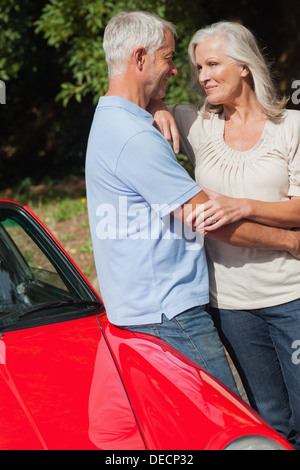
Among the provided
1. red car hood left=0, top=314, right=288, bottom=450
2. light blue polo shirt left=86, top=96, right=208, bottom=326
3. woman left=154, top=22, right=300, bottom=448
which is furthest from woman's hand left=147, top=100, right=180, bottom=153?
red car hood left=0, top=314, right=288, bottom=450

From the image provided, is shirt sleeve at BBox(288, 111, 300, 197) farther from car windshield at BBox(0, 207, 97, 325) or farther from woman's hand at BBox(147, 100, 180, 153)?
car windshield at BBox(0, 207, 97, 325)

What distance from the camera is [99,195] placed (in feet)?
7.06

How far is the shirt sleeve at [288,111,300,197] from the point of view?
2.37 m

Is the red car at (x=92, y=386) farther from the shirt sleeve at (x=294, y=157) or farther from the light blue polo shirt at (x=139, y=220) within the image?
the shirt sleeve at (x=294, y=157)

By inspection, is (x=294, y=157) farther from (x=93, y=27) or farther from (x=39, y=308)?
(x=93, y=27)

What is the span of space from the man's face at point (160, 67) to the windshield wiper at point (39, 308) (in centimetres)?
95

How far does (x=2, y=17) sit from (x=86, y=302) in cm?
776

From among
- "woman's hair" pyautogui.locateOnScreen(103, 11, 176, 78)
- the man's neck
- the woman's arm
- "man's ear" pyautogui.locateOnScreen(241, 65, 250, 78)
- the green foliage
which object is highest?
the green foliage

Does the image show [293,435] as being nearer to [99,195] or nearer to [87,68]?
[99,195]

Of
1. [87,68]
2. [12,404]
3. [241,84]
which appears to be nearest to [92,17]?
[87,68]

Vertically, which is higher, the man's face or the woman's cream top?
the man's face

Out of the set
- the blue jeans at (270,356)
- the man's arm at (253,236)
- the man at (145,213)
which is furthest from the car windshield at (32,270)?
the man's arm at (253,236)

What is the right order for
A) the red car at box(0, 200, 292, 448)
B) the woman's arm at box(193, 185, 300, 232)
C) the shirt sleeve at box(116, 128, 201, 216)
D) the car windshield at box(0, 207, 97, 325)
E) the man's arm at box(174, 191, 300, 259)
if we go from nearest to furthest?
the red car at box(0, 200, 292, 448), the shirt sleeve at box(116, 128, 201, 216), the woman's arm at box(193, 185, 300, 232), the man's arm at box(174, 191, 300, 259), the car windshield at box(0, 207, 97, 325)

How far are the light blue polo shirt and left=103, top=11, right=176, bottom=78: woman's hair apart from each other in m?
0.15
